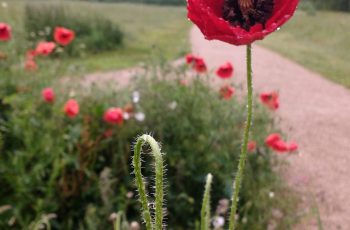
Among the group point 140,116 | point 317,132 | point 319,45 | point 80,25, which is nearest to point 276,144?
point 140,116

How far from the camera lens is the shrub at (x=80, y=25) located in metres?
12.2

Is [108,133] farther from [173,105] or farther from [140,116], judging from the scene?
[173,105]

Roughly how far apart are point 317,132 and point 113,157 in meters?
2.76

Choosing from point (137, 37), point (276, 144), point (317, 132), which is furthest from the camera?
point (137, 37)

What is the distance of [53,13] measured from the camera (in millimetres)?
→ 12781

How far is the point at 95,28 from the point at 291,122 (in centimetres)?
805

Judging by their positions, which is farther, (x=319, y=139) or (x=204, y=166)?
(x=319, y=139)

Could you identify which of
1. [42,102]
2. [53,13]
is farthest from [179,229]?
[53,13]

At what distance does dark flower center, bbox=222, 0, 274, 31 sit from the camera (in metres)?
0.88

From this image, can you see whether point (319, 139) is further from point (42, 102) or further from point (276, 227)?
point (42, 102)

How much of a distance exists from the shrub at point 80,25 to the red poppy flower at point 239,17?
36.3 feet

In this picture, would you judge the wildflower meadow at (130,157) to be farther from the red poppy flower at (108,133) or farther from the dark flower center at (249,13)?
the dark flower center at (249,13)

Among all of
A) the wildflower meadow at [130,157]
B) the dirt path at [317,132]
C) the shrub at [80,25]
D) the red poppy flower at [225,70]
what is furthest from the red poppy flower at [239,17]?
the shrub at [80,25]

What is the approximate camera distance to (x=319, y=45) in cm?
1502
